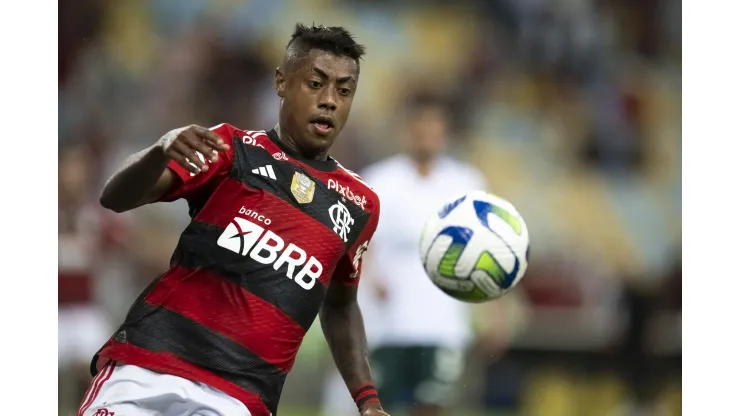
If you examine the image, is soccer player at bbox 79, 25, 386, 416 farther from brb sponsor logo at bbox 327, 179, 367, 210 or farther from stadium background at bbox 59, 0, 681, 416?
stadium background at bbox 59, 0, 681, 416

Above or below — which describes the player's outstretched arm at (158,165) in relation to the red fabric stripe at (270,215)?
above

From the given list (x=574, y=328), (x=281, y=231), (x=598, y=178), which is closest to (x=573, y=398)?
(x=574, y=328)

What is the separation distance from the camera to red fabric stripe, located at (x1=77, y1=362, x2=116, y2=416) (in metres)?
3.27

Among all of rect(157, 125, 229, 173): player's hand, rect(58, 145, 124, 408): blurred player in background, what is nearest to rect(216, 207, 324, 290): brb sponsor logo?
rect(157, 125, 229, 173): player's hand

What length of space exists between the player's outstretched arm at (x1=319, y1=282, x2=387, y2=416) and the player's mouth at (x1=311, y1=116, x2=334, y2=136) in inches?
25.7

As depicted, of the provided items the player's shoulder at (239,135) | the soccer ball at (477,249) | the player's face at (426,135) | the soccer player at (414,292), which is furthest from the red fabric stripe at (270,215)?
the player's face at (426,135)

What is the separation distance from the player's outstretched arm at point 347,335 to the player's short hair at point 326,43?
3.04 feet

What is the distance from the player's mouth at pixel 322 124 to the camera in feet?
11.8

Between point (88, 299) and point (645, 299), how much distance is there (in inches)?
196

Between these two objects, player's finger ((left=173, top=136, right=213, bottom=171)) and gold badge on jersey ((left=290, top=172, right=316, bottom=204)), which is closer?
player's finger ((left=173, top=136, right=213, bottom=171))

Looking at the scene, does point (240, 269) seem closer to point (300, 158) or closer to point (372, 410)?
point (300, 158)

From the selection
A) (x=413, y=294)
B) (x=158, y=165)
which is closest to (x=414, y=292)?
(x=413, y=294)

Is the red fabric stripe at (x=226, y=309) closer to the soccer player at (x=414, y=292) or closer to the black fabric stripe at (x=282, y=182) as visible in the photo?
the black fabric stripe at (x=282, y=182)

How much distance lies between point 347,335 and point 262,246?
2.28 feet
